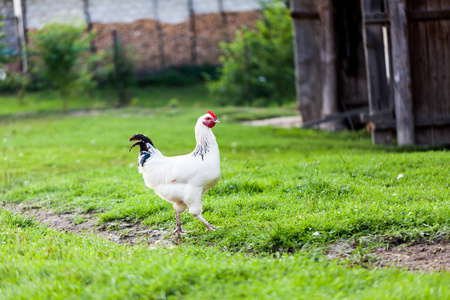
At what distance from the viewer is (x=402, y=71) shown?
8.52m

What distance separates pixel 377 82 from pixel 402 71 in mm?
763

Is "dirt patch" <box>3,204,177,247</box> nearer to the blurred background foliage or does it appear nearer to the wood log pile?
the blurred background foliage

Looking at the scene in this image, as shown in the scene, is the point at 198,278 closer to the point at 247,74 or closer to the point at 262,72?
the point at 247,74

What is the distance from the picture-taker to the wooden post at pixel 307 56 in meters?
12.5

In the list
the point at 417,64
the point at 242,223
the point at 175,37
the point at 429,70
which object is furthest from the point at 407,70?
→ the point at 175,37

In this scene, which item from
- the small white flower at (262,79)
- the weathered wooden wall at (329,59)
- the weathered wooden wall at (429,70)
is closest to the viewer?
Result: the weathered wooden wall at (429,70)

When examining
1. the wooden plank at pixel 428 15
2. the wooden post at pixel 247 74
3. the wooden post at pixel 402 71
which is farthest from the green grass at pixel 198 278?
the wooden post at pixel 247 74

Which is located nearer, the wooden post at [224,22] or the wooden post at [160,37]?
the wooden post at [160,37]

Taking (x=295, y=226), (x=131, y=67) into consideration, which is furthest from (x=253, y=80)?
(x=295, y=226)

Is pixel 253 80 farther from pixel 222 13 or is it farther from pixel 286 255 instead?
pixel 286 255

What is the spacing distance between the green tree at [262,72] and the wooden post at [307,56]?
26.1 ft

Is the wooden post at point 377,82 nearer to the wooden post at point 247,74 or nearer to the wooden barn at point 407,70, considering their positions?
the wooden barn at point 407,70

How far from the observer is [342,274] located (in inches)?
141

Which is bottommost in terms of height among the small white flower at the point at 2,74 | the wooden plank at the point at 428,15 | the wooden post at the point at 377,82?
the wooden post at the point at 377,82
